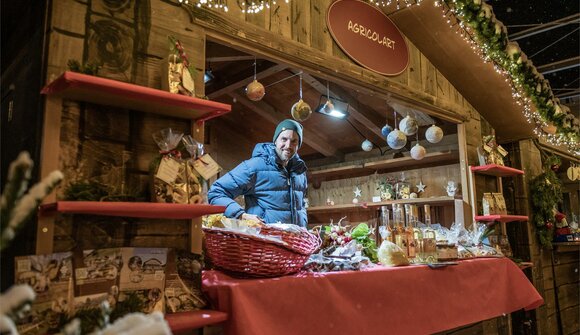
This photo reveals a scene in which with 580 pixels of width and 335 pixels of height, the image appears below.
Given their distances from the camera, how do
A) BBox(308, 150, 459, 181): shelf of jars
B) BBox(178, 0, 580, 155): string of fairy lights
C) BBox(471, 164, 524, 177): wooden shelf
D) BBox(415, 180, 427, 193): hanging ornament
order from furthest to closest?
BBox(415, 180, 427, 193): hanging ornament < BBox(308, 150, 459, 181): shelf of jars < BBox(471, 164, 524, 177): wooden shelf < BBox(178, 0, 580, 155): string of fairy lights

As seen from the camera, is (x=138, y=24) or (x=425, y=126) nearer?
(x=138, y=24)

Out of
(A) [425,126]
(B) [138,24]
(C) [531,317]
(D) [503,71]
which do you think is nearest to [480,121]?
(D) [503,71]

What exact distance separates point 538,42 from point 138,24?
22.5 ft

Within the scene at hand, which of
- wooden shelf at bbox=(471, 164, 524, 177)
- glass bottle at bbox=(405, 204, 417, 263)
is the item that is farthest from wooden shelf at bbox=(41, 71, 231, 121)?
wooden shelf at bbox=(471, 164, 524, 177)

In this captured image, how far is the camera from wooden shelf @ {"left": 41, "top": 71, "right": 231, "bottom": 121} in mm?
1452

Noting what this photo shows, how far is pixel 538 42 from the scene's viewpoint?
22.6ft

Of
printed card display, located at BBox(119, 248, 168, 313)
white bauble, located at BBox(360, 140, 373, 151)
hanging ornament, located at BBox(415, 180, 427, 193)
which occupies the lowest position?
printed card display, located at BBox(119, 248, 168, 313)

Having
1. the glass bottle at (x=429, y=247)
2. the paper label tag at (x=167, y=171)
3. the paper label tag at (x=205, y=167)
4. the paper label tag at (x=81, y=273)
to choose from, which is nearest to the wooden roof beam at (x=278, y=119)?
the glass bottle at (x=429, y=247)

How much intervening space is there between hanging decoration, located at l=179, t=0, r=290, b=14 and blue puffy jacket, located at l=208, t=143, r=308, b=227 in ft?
3.43

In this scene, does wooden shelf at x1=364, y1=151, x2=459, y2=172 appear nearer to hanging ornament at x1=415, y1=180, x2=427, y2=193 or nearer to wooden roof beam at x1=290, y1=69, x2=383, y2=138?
hanging ornament at x1=415, y1=180, x2=427, y2=193

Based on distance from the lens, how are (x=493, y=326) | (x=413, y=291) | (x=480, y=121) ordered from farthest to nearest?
1. (x=480, y=121)
2. (x=493, y=326)
3. (x=413, y=291)

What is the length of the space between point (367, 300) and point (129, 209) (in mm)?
1097

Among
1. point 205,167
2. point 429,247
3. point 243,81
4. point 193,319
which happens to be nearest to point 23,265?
point 193,319

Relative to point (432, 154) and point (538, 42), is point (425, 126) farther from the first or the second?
point (538, 42)
